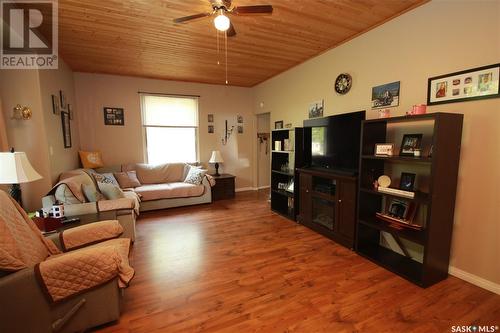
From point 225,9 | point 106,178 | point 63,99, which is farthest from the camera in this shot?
point 106,178

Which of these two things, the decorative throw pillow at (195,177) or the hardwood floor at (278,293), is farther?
the decorative throw pillow at (195,177)

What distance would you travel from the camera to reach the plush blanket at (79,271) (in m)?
1.40

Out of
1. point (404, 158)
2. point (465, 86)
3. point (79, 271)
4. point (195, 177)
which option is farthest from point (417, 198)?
point (195, 177)

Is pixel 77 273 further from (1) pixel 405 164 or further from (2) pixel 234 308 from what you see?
(1) pixel 405 164

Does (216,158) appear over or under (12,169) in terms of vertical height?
under

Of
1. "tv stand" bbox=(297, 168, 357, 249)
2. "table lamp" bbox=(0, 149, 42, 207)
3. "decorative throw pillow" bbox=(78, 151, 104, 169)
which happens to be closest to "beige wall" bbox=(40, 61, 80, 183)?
"decorative throw pillow" bbox=(78, 151, 104, 169)

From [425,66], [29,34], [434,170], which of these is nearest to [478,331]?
[434,170]

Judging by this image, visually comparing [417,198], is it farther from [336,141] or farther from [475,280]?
[336,141]

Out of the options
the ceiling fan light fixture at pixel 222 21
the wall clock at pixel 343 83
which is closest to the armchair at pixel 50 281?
the ceiling fan light fixture at pixel 222 21

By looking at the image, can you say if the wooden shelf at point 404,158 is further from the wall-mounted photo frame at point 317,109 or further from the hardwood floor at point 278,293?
the wall-mounted photo frame at point 317,109

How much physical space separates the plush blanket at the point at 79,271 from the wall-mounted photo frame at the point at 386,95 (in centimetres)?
306

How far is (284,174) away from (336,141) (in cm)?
127

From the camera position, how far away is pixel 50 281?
55.0 inches

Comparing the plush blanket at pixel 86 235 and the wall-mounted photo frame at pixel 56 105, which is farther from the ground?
the wall-mounted photo frame at pixel 56 105
